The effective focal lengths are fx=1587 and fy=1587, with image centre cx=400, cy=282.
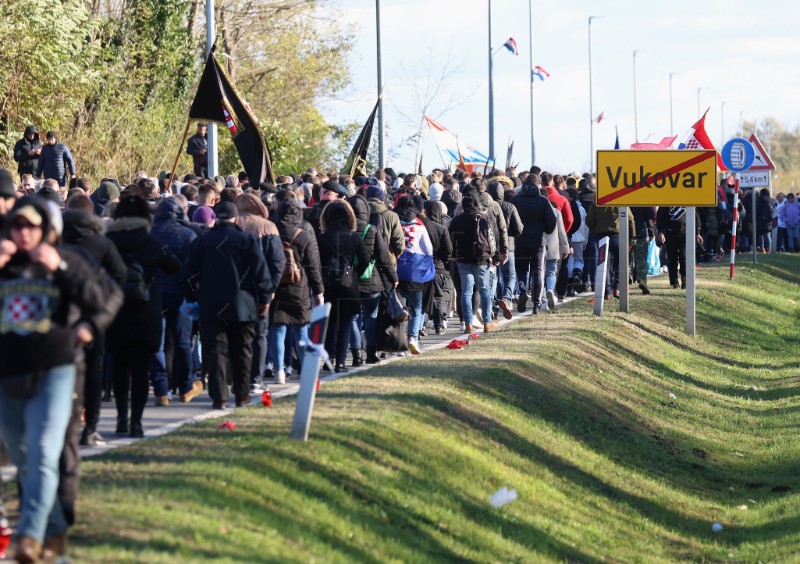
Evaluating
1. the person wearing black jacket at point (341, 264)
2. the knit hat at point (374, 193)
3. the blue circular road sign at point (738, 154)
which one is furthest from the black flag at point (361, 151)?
the person wearing black jacket at point (341, 264)

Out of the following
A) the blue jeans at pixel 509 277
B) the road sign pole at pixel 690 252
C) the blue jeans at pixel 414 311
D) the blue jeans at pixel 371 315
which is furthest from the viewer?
the road sign pole at pixel 690 252

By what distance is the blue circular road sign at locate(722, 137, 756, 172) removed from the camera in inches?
1329

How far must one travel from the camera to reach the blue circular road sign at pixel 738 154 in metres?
33.8

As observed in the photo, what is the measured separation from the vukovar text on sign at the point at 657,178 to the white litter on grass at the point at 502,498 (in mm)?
11133

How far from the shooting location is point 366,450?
12.1m

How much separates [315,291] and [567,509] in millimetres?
3958

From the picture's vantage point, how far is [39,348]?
8.10 metres

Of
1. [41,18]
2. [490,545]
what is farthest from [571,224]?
[490,545]

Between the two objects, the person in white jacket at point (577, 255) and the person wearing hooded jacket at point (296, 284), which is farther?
the person in white jacket at point (577, 255)

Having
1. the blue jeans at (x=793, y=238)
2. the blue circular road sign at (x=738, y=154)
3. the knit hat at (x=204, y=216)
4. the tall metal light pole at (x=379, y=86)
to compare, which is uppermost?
the tall metal light pole at (x=379, y=86)

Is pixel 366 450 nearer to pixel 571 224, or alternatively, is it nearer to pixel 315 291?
pixel 315 291

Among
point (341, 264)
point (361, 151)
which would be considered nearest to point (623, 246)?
point (341, 264)

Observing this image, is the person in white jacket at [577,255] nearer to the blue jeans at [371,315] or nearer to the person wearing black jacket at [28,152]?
the blue jeans at [371,315]

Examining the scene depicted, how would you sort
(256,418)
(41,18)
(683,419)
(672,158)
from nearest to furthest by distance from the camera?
(256,418) < (683,419) < (672,158) < (41,18)
